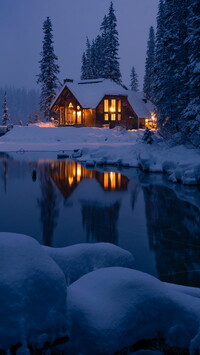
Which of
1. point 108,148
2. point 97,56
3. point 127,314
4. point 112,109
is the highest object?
point 97,56

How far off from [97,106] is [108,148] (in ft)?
85.1

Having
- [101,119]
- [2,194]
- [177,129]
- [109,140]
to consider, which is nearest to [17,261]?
[2,194]

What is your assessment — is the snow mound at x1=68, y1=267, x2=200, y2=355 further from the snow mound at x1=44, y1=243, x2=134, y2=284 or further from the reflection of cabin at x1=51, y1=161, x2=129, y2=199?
the reflection of cabin at x1=51, y1=161, x2=129, y2=199

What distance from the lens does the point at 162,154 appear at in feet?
82.2

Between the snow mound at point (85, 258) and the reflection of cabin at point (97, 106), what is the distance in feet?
162

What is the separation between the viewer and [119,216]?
35.2ft

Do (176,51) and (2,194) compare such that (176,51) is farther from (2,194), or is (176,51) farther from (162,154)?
(2,194)

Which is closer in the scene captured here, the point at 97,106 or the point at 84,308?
Answer: the point at 84,308

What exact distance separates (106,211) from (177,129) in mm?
18778

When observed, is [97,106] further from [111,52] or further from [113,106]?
[111,52]

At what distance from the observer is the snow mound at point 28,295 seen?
294 cm

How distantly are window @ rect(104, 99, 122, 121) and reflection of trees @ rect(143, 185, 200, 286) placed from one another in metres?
42.9

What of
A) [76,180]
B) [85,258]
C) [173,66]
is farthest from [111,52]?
[85,258]

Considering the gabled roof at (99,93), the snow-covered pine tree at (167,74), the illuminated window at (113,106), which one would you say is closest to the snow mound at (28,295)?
the snow-covered pine tree at (167,74)
